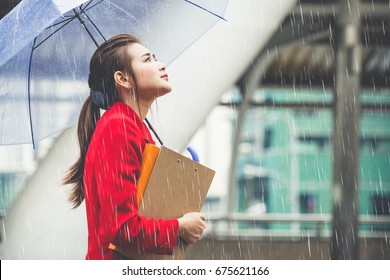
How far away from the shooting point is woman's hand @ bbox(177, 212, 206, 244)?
7.86ft

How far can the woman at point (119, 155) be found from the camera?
90.0 inches

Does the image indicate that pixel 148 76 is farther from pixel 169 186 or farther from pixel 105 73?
pixel 169 186

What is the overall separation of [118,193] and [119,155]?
131mm

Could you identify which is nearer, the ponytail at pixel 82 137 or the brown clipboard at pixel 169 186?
the brown clipboard at pixel 169 186

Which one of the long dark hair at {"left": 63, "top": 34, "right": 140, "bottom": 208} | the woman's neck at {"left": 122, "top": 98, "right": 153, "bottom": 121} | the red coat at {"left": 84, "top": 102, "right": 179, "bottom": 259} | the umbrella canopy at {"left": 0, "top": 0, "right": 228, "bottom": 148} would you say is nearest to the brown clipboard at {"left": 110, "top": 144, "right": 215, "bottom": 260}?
the red coat at {"left": 84, "top": 102, "right": 179, "bottom": 259}

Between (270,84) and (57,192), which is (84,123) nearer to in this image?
(57,192)

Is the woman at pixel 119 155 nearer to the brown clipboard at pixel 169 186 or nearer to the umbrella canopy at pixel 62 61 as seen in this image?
the brown clipboard at pixel 169 186

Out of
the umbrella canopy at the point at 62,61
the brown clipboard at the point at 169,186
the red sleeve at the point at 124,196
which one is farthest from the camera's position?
the umbrella canopy at the point at 62,61

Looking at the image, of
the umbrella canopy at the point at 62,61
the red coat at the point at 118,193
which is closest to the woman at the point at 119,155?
the red coat at the point at 118,193

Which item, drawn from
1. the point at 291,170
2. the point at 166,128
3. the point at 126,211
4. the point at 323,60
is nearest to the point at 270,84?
the point at 323,60

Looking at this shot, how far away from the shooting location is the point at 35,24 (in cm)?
257

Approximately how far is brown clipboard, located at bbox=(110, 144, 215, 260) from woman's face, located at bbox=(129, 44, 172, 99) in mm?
258

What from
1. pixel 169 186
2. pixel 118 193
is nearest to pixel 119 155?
pixel 118 193

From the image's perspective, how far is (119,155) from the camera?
2311 mm
